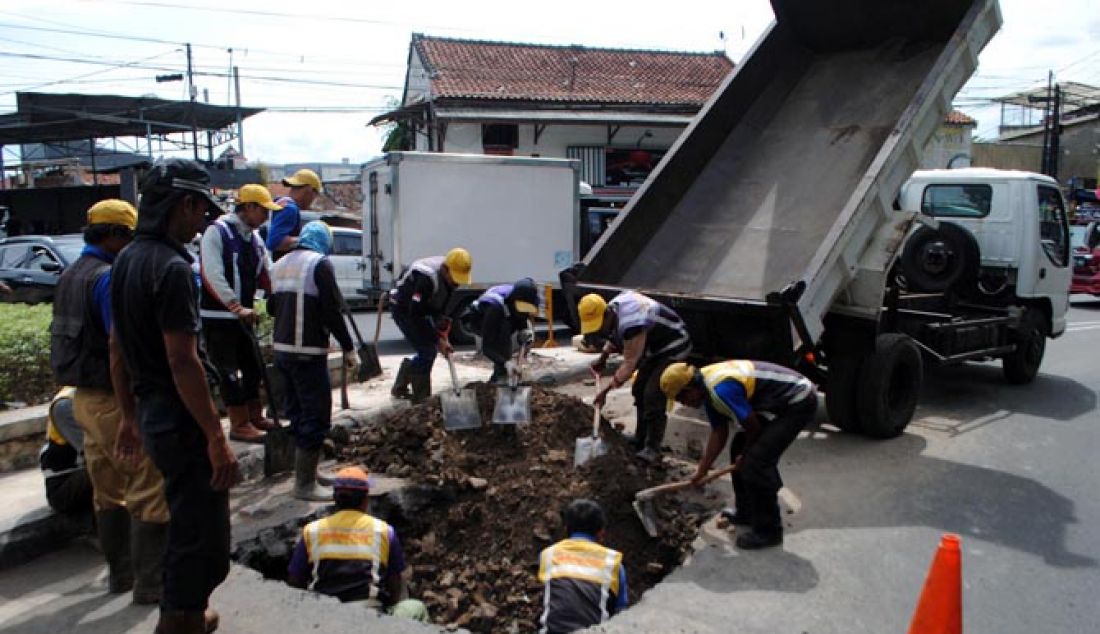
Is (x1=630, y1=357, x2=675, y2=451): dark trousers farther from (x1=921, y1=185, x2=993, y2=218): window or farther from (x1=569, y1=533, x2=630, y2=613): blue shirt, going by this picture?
(x1=921, y1=185, x2=993, y2=218): window

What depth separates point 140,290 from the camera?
2.75 m

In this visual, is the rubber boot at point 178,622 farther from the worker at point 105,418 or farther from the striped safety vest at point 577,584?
the striped safety vest at point 577,584

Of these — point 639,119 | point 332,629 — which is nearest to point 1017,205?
point 332,629

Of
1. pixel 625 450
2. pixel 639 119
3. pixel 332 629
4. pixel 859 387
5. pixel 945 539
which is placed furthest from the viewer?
pixel 639 119

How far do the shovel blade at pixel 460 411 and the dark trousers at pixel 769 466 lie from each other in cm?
207

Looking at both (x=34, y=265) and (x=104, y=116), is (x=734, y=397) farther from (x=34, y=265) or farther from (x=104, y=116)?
(x=104, y=116)

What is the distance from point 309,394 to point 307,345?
294mm

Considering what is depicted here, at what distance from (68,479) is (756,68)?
6.12 m

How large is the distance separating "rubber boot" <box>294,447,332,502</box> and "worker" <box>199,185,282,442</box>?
0.68 meters

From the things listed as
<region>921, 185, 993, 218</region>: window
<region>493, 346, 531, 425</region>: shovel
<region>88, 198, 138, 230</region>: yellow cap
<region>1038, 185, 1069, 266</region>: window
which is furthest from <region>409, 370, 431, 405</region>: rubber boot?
<region>1038, 185, 1069, 266</region>: window

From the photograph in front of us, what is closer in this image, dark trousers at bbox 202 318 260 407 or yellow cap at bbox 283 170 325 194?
dark trousers at bbox 202 318 260 407

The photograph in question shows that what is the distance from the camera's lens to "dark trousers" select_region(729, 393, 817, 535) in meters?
4.36

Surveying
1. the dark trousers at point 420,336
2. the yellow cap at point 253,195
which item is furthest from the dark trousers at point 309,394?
the dark trousers at point 420,336

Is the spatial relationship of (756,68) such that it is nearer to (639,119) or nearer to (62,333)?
(62,333)
